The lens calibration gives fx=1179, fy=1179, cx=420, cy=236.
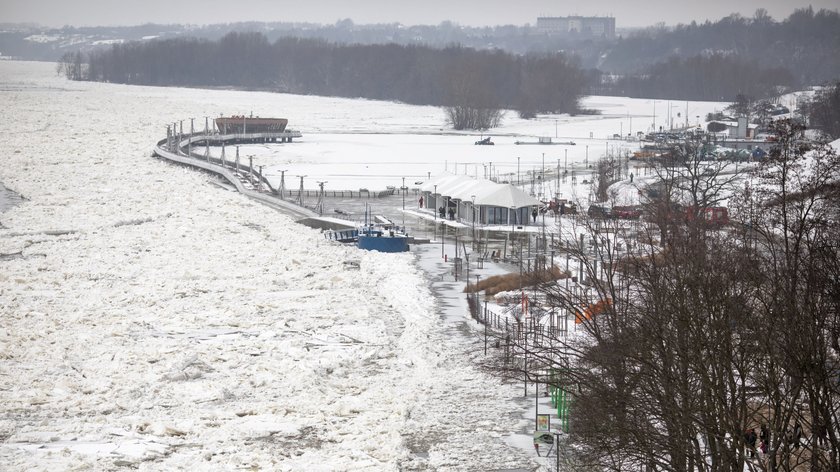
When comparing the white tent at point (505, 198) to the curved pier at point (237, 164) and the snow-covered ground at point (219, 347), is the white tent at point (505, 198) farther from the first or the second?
the curved pier at point (237, 164)

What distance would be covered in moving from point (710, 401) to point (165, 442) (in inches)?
323

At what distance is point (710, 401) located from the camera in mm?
11742

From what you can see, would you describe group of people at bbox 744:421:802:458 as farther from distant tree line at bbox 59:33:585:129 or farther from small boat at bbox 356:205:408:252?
distant tree line at bbox 59:33:585:129

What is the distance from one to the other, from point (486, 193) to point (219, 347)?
59.8 ft

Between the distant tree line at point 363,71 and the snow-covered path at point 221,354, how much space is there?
58.5 metres

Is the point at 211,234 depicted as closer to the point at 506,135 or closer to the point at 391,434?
the point at 391,434

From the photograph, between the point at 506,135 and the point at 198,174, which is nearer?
the point at 198,174

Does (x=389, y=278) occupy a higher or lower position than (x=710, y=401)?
lower

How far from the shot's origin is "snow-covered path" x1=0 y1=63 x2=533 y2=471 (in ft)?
54.1

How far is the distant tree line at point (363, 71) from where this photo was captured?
11338 cm

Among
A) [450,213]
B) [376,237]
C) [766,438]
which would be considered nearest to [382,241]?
[376,237]

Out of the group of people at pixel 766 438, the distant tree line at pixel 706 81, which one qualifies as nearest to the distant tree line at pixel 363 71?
the distant tree line at pixel 706 81

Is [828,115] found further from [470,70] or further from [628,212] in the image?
[470,70]

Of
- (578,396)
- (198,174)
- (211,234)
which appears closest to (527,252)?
(211,234)
